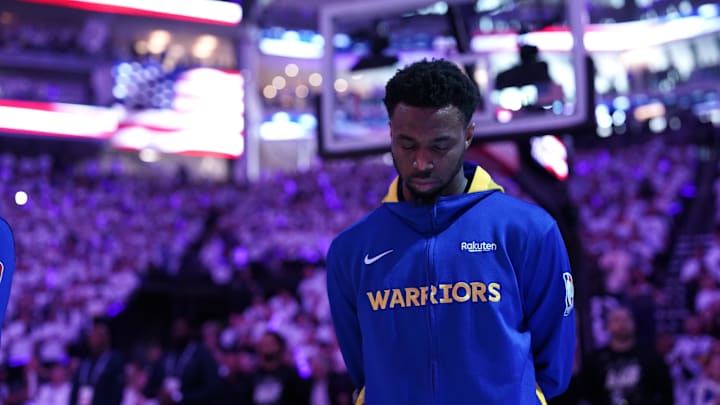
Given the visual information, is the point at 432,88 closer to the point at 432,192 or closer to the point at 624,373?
the point at 432,192

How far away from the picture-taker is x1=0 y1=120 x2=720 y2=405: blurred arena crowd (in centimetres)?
735

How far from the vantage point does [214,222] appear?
1980cm

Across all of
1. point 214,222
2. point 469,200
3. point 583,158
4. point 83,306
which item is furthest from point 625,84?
point 469,200

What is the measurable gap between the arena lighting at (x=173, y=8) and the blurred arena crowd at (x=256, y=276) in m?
4.01

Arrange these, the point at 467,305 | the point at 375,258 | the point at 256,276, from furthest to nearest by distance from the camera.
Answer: the point at 256,276, the point at 375,258, the point at 467,305

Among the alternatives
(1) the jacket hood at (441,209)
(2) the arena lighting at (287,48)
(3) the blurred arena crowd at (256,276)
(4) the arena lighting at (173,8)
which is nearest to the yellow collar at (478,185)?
(1) the jacket hood at (441,209)

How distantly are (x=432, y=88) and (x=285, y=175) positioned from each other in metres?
19.1

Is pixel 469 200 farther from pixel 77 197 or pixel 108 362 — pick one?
pixel 77 197

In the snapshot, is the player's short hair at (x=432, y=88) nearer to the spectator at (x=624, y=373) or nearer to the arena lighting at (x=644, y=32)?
the spectator at (x=624, y=373)

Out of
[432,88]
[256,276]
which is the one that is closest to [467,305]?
[432,88]

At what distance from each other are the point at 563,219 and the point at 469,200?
4413mm

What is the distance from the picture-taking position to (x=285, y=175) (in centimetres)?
2120

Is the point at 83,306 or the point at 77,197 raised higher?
the point at 77,197

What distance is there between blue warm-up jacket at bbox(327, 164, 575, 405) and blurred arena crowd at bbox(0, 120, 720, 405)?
3.52ft
